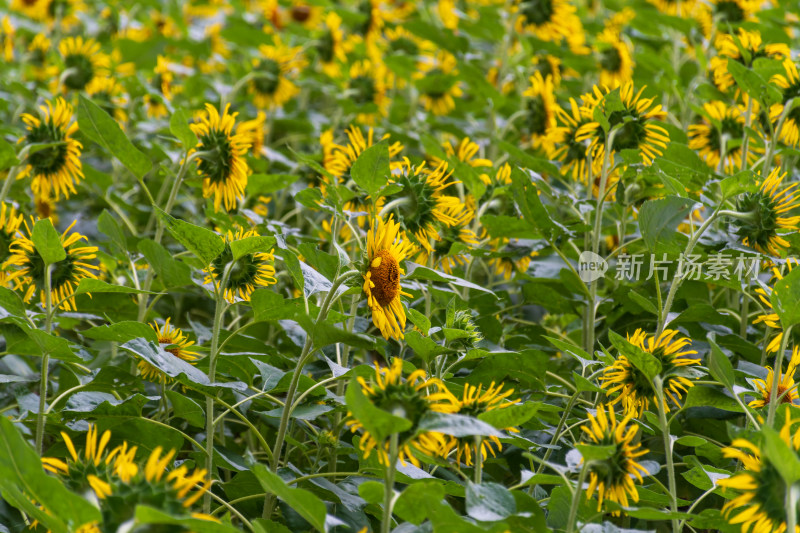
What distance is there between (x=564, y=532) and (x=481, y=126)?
2364mm

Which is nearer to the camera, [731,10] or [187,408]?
[187,408]

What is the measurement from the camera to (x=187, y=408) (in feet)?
5.30

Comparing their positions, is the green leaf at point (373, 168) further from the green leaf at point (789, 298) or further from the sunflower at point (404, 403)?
the green leaf at point (789, 298)

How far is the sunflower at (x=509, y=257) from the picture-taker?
2188 millimetres

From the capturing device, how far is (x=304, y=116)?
353cm

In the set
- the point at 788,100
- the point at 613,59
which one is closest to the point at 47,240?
the point at 788,100

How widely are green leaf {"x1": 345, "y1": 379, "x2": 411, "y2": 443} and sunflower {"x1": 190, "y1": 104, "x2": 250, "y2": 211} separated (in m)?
0.95

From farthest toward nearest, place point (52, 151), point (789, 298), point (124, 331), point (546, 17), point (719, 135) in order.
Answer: point (546, 17), point (719, 135), point (52, 151), point (124, 331), point (789, 298)

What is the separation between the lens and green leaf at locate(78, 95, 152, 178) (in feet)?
6.31

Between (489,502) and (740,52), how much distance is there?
66.1 inches

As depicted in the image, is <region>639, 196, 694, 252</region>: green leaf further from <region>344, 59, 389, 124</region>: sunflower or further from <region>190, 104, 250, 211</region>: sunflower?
<region>344, 59, 389, 124</region>: sunflower

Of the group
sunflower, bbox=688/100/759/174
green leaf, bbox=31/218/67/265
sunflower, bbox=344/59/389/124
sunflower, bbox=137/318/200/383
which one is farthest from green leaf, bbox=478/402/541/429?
sunflower, bbox=344/59/389/124

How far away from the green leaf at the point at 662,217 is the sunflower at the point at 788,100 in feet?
2.26

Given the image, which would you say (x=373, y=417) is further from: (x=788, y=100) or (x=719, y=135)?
(x=719, y=135)
